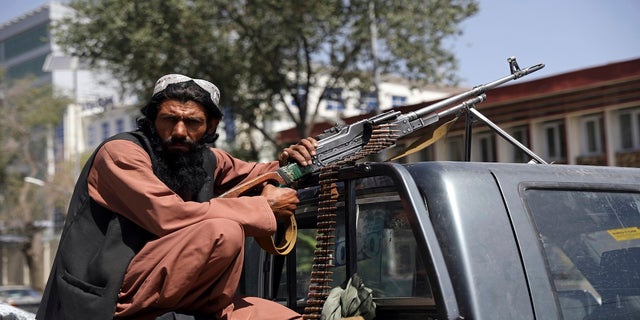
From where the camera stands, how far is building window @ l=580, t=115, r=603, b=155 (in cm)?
2175

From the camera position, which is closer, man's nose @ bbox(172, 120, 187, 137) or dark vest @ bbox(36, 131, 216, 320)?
dark vest @ bbox(36, 131, 216, 320)

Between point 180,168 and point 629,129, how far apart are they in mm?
20072

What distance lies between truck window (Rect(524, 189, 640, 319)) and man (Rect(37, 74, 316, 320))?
2.69 feet

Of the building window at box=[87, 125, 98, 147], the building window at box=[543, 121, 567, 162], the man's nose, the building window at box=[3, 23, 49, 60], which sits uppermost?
the building window at box=[3, 23, 49, 60]

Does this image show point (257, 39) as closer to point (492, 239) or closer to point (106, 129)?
point (492, 239)

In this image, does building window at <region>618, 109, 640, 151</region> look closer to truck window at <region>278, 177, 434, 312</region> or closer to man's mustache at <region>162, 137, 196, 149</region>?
truck window at <region>278, 177, 434, 312</region>

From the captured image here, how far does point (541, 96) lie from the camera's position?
67.8 ft

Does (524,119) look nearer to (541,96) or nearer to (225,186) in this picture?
(541,96)

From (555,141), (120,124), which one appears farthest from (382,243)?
(120,124)

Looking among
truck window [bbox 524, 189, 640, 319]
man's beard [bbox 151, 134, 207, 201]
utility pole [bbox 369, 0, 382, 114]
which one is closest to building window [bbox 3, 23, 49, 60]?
utility pole [bbox 369, 0, 382, 114]

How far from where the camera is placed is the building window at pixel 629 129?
2088cm

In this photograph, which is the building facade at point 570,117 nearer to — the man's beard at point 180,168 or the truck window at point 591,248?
the man's beard at point 180,168

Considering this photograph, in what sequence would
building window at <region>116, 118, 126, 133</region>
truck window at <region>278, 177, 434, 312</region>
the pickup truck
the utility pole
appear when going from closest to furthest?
the pickup truck
truck window at <region>278, 177, 434, 312</region>
the utility pole
building window at <region>116, 118, 126, 133</region>

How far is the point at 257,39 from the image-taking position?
2030 cm
